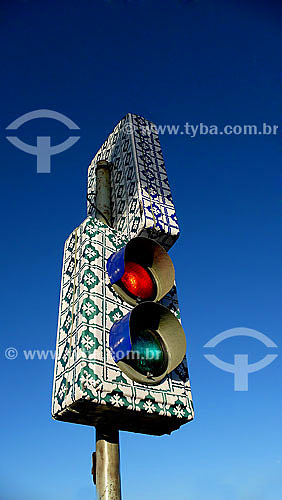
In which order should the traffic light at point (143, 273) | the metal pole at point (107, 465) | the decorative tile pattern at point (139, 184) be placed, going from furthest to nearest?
1. the decorative tile pattern at point (139, 184)
2. the traffic light at point (143, 273)
3. the metal pole at point (107, 465)

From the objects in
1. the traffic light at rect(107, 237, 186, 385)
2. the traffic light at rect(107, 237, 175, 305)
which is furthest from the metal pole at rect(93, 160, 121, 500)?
the traffic light at rect(107, 237, 175, 305)

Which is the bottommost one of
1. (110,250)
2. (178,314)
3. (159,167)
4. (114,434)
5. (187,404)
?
(114,434)

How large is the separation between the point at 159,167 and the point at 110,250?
7.10ft

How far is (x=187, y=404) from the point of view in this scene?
4.09m

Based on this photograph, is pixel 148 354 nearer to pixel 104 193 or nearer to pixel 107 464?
pixel 107 464

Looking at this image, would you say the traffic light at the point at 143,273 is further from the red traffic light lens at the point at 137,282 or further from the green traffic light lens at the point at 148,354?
the green traffic light lens at the point at 148,354

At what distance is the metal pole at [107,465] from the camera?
3.36 metres

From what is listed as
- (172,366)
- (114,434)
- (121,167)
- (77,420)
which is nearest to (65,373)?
(77,420)

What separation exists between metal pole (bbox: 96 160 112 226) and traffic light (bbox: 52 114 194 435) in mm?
332

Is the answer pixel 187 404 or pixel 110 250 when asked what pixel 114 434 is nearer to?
pixel 187 404

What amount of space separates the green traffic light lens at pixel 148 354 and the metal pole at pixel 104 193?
2347 millimetres

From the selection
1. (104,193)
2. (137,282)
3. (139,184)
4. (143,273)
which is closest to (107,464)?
(137,282)

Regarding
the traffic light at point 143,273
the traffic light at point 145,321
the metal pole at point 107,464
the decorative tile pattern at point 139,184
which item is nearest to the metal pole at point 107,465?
the metal pole at point 107,464

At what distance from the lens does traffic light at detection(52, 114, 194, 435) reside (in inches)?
144
